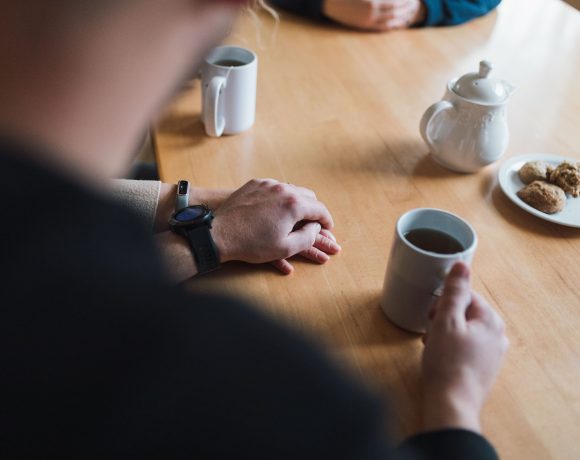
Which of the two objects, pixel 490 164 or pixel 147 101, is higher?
pixel 147 101

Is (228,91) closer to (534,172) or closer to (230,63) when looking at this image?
(230,63)

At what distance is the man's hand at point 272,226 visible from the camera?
0.85 meters

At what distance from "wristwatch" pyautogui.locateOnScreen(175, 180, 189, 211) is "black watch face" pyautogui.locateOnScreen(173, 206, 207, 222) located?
3 centimetres

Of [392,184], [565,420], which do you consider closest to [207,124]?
[392,184]

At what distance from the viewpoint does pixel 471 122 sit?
3.35ft

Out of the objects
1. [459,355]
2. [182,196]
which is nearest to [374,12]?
[182,196]

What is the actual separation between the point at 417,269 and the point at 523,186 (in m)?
0.42

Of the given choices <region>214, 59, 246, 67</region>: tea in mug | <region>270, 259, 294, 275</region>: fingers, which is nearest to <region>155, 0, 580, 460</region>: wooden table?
<region>270, 259, 294, 275</region>: fingers

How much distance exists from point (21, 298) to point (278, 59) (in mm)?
1167

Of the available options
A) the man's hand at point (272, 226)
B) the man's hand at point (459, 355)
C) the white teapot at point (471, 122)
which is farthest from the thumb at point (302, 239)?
the white teapot at point (471, 122)

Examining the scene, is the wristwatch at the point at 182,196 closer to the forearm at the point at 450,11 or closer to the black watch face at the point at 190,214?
the black watch face at the point at 190,214

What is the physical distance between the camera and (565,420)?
68 centimetres

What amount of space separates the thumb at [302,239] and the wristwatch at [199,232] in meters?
0.10

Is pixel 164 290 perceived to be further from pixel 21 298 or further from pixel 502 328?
pixel 502 328
